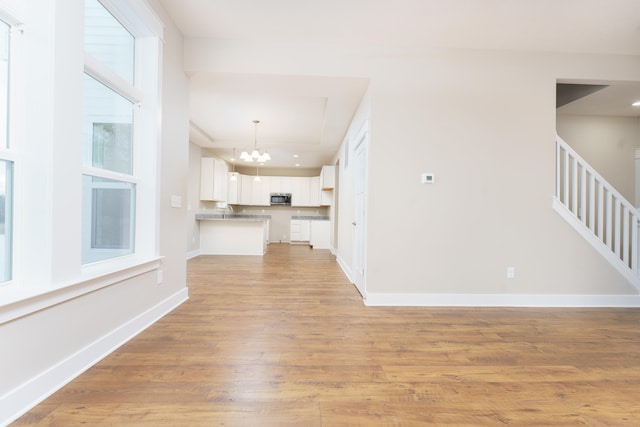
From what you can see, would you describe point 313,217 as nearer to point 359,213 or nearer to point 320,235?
point 320,235

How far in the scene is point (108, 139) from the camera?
2217 millimetres

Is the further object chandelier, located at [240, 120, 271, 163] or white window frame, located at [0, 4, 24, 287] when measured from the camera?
chandelier, located at [240, 120, 271, 163]

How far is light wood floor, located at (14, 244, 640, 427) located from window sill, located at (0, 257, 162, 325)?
0.49m

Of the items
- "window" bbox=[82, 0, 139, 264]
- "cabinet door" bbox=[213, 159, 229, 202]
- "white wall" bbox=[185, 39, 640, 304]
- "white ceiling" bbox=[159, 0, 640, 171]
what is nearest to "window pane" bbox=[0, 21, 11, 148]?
"window" bbox=[82, 0, 139, 264]

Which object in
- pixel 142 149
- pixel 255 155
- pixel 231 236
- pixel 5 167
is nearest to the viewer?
pixel 5 167

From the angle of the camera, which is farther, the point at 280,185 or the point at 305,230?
the point at 280,185

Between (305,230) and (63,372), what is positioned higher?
(305,230)

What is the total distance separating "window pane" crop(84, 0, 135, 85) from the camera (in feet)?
6.45

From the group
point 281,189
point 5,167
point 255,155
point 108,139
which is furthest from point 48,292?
point 281,189

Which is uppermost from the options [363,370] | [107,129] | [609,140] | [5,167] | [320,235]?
[609,140]

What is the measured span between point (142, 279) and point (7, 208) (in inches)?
43.9

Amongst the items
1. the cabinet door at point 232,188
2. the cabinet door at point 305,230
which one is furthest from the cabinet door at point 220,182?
the cabinet door at point 305,230

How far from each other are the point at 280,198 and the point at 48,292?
8104mm

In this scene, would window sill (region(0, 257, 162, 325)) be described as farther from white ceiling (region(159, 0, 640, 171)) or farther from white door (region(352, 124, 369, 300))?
white door (region(352, 124, 369, 300))
